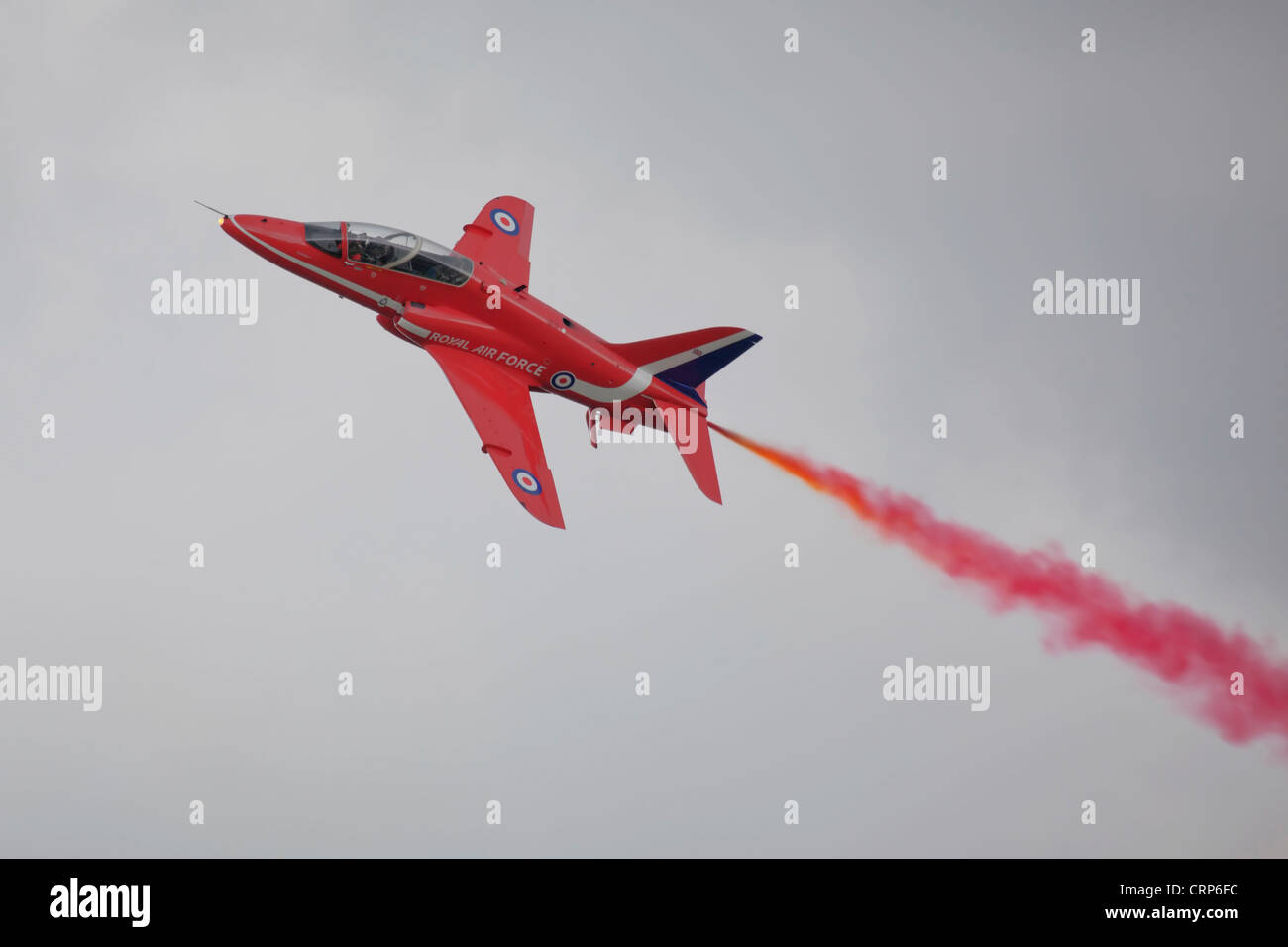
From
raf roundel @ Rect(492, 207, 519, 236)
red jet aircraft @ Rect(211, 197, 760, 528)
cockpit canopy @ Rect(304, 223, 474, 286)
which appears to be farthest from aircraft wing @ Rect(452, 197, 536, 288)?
cockpit canopy @ Rect(304, 223, 474, 286)

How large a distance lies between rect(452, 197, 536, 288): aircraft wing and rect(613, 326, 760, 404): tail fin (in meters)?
3.04

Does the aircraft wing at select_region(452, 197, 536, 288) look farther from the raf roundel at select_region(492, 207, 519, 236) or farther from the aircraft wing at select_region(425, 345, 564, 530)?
the aircraft wing at select_region(425, 345, 564, 530)

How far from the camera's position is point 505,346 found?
38594 mm

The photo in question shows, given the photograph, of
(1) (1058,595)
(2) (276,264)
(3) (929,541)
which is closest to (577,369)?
(2) (276,264)

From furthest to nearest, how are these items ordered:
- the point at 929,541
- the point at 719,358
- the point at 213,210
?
the point at 929,541 → the point at 719,358 → the point at 213,210

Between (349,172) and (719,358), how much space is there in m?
9.47

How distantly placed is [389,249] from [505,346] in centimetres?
303

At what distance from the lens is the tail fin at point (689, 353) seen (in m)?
40.2

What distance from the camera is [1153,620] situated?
43.7 metres

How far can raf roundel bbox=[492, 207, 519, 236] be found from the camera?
42219mm

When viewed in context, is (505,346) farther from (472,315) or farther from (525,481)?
(525,481)

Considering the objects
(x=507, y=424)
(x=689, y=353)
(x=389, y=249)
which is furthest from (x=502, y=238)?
(x=507, y=424)

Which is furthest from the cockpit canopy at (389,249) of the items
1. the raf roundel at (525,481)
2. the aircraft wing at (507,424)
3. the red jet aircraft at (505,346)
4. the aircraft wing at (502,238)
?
the raf roundel at (525,481)
